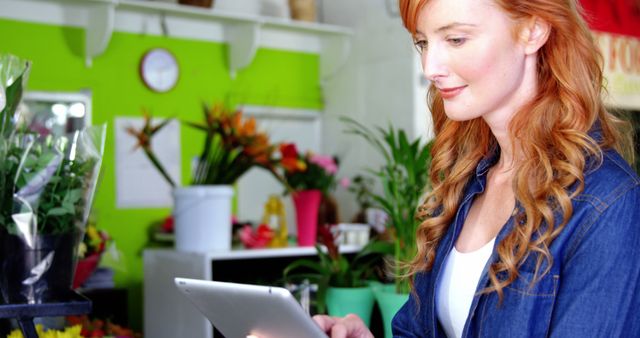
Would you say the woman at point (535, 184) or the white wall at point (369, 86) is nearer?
the woman at point (535, 184)

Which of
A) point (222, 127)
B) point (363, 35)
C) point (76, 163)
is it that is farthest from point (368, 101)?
point (76, 163)

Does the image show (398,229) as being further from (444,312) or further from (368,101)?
(368,101)

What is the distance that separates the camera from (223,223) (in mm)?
2982

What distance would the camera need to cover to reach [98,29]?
404 cm

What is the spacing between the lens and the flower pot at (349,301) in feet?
9.08

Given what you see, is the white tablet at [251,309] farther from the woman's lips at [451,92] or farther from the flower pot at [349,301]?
the flower pot at [349,301]

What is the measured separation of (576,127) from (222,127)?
6.07 feet

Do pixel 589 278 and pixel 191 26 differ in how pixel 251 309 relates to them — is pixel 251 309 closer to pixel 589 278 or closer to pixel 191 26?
pixel 589 278

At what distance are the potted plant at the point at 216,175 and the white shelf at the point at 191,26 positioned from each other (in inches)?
52.9

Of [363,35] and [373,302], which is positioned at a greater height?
[363,35]

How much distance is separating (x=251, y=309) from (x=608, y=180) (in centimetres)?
57

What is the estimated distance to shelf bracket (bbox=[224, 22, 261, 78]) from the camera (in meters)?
4.50

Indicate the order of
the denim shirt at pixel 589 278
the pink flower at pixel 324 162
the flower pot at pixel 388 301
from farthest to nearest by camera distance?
the pink flower at pixel 324 162
the flower pot at pixel 388 301
the denim shirt at pixel 589 278

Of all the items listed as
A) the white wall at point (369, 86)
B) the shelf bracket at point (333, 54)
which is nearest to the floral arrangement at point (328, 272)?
the white wall at point (369, 86)
